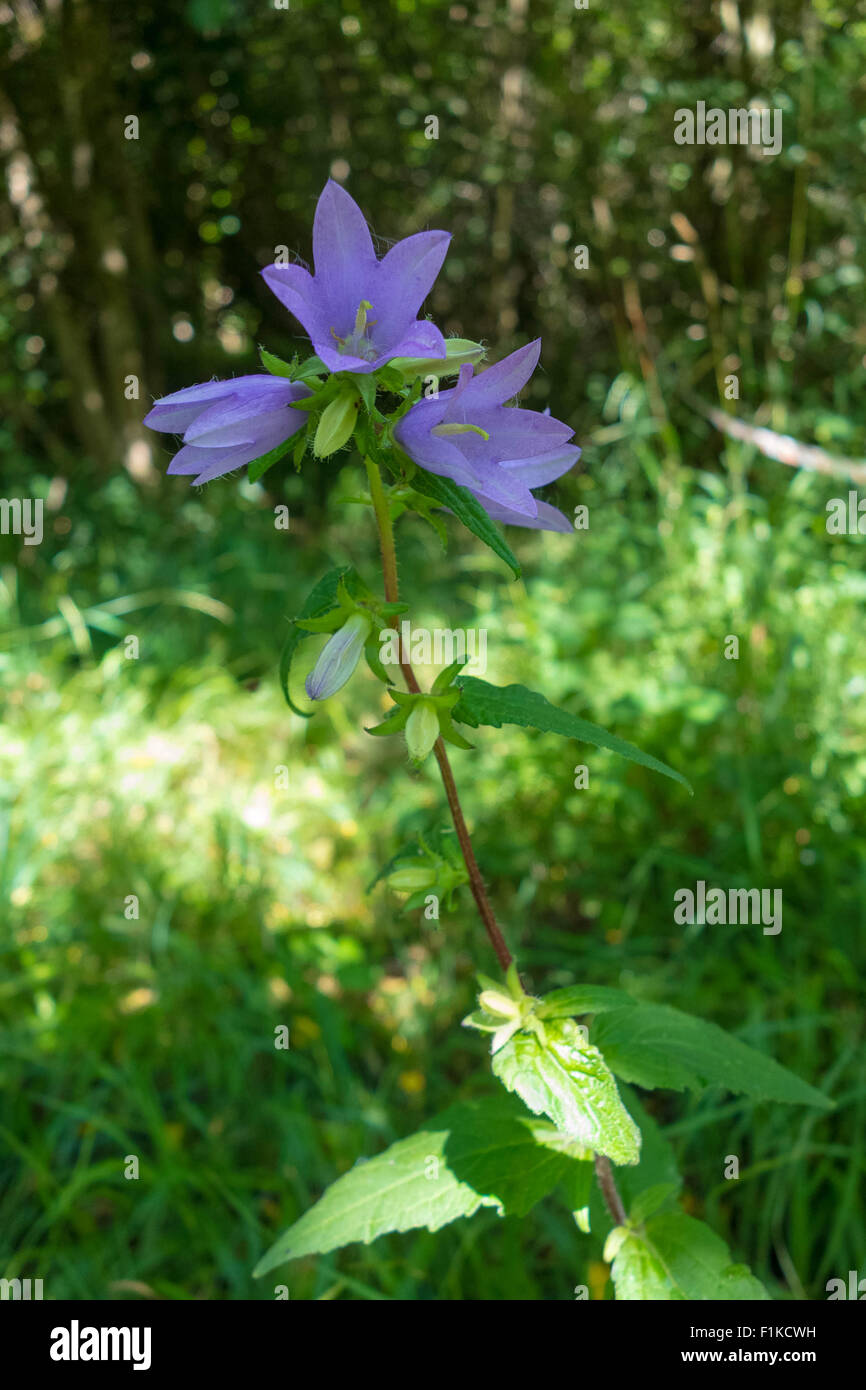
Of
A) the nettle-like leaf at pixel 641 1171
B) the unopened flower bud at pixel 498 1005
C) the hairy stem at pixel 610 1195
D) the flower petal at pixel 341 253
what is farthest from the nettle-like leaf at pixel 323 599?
the nettle-like leaf at pixel 641 1171

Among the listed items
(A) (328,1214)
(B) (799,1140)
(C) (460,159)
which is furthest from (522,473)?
(C) (460,159)

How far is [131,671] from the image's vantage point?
148 inches

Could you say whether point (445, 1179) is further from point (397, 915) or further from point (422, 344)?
point (397, 915)

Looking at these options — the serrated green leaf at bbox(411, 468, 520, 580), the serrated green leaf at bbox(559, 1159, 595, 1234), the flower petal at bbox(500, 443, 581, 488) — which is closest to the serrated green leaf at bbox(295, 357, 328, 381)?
the serrated green leaf at bbox(411, 468, 520, 580)

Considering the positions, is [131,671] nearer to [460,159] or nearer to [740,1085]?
[740,1085]

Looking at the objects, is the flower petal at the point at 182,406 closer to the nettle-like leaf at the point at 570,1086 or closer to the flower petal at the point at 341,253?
the flower petal at the point at 341,253

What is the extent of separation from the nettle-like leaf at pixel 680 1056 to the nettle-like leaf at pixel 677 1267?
0.62 ft

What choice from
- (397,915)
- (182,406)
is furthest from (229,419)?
(397,915)

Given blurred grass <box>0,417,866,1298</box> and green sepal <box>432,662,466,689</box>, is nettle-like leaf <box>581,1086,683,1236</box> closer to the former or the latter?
blurred grass <box>0,417,866,1298</box>

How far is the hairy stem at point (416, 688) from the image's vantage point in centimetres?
107

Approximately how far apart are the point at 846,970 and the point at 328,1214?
1.45 meters

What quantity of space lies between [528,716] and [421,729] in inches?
4.5

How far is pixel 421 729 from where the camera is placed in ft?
3.52

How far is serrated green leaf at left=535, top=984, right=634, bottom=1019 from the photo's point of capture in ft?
3.83
